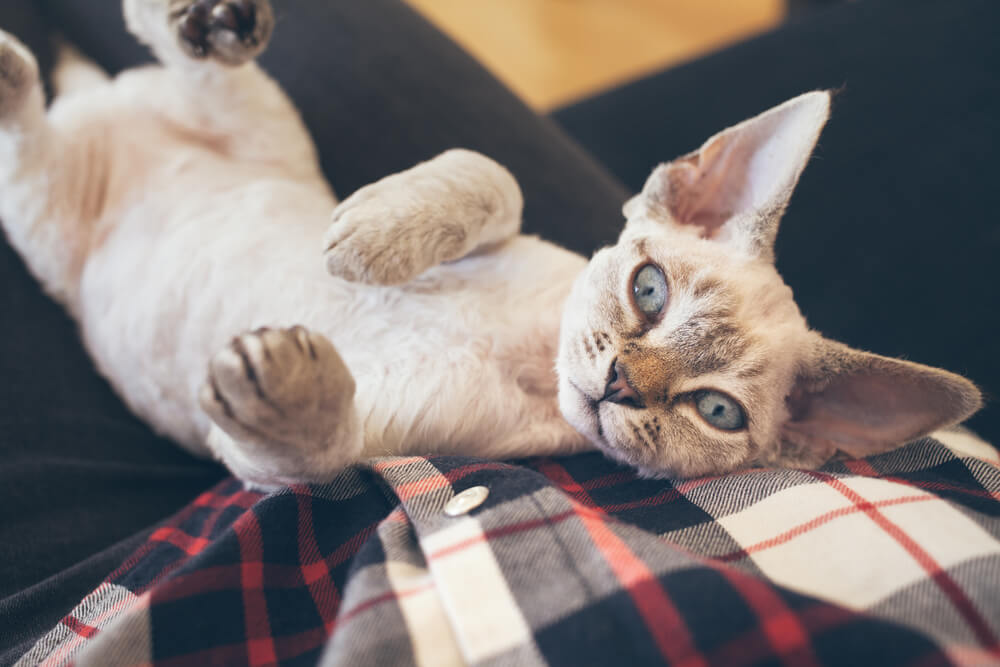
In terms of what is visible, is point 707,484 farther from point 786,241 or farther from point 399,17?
point 399,17

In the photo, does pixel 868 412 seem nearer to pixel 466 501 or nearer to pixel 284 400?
pixel 466 501

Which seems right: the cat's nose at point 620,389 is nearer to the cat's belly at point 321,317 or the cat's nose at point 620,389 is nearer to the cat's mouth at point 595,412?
the cat's mouth at point 595,412

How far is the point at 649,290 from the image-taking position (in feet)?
3.75

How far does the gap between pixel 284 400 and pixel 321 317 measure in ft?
1.53

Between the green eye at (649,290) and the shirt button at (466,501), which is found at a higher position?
the green eye at (649,290)

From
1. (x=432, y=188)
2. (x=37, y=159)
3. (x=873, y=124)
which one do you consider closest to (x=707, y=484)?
(x=432, y=188)

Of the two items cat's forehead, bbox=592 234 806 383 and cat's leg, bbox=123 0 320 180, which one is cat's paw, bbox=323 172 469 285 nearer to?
cat's forehead, bbox=592 234 806 383

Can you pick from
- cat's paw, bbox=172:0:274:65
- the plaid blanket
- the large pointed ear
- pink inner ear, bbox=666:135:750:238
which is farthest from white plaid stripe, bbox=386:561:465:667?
→ cat's paw, bbox=172:0:274:65

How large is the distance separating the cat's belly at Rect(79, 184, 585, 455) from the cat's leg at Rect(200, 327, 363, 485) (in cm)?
23

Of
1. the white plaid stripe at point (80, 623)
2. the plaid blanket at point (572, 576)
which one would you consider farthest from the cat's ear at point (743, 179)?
the white plaid stripe at point (80, 623)

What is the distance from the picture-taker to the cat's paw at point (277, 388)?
2.77 ft

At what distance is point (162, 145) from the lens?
1641 mm

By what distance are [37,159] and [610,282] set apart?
1580mm

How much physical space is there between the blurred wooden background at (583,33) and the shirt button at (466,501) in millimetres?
3322
